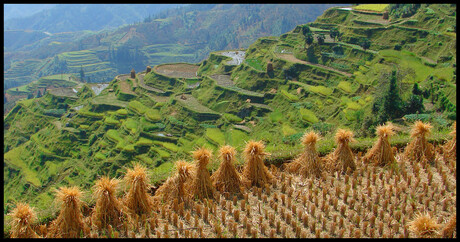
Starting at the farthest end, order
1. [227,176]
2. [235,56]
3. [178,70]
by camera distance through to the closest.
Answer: [178,70] < [235,56] < [227,176]

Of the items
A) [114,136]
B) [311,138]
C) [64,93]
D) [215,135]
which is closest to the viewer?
[311,138]

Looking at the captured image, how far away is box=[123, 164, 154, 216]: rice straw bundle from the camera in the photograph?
A: 235 inches

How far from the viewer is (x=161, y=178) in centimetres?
698

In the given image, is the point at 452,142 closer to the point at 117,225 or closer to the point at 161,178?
the point at 161,178

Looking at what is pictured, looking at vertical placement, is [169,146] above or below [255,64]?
below

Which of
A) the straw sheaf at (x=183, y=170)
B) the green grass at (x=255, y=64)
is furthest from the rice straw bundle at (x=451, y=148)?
the green grass at (x=255, y=64)

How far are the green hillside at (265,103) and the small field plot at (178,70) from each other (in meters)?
1.73

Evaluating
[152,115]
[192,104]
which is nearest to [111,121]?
[152,115]

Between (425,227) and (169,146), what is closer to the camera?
(425,227)

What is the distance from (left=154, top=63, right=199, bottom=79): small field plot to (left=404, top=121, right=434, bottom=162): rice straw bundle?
1679 inches

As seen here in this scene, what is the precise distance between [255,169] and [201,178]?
1042 mm

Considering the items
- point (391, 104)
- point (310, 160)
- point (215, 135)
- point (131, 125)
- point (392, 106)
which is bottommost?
point (131, 125)

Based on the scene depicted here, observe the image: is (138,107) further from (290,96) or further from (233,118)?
(290,96)

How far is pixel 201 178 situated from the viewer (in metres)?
6.45
